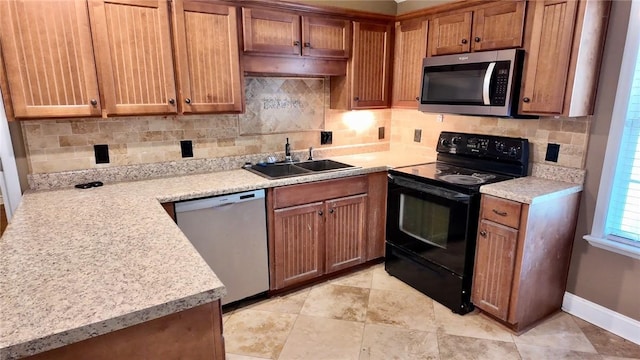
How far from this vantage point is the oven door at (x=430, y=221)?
2.40 meters

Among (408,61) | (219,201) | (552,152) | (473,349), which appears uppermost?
(408,61)

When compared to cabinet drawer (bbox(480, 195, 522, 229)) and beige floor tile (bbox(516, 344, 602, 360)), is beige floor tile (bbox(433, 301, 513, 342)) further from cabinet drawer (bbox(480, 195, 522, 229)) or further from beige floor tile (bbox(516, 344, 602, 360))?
cabinet drawer (bbox(480, 195, 522, 229))

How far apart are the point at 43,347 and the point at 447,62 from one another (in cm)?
275

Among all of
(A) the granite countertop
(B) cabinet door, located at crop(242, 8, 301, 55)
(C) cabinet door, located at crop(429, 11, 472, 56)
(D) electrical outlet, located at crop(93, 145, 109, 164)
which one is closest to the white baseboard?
(A) the granite countertop

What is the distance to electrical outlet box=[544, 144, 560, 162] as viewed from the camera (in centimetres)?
248

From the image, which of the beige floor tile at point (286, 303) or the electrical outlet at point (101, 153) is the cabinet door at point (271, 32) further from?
the beige floor tile at point (286, 303)

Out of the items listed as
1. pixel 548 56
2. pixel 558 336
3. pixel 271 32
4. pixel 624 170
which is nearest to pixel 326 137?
pixel 271 32

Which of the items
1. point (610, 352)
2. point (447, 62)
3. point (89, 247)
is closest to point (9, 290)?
point (89, 247)

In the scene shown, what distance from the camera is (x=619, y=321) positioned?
2.32m

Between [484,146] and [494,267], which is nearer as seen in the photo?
[494,267]

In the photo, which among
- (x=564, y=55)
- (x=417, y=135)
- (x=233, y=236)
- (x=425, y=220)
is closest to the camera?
(x=564, y=55)

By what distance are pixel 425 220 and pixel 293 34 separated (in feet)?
5.58

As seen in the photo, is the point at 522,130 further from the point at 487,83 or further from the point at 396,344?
the point at 396,344

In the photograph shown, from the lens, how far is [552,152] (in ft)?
8.21
